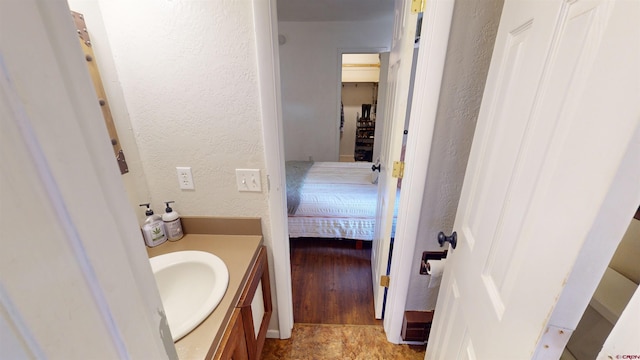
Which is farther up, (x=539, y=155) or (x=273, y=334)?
(x=539, y=155)

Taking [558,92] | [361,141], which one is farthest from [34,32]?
[361,141]

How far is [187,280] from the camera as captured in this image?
0.97m

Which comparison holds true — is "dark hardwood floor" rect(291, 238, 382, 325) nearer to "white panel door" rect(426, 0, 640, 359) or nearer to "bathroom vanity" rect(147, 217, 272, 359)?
"bathroom vanity" rect(147, 217, 272, 359)

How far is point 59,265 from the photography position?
0.81 ft

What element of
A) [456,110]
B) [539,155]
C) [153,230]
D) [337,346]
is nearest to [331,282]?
[337,346]

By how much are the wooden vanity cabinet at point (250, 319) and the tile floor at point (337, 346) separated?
11.6 inches

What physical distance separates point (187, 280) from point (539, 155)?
1.17 meters

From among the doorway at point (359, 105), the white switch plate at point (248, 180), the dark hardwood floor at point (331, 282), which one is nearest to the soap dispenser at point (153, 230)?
the white switch plate at point (248, 180)

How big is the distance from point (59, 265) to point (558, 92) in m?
0.75

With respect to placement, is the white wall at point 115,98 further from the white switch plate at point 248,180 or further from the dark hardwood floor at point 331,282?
the dark hardwood floor at point 331,282

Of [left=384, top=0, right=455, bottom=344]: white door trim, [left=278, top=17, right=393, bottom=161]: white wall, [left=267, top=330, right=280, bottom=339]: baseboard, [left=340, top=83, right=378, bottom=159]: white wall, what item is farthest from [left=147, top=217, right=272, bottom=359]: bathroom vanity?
[left=340, top=83, right=378, bottom=159]: white wall

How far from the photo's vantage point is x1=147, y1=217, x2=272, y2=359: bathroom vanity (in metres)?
0.70

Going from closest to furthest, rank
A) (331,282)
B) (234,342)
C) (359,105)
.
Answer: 1. (234,342)
2. (331,282)
3. (359,105)

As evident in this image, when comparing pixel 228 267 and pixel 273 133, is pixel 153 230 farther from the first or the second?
pixel 273 133
